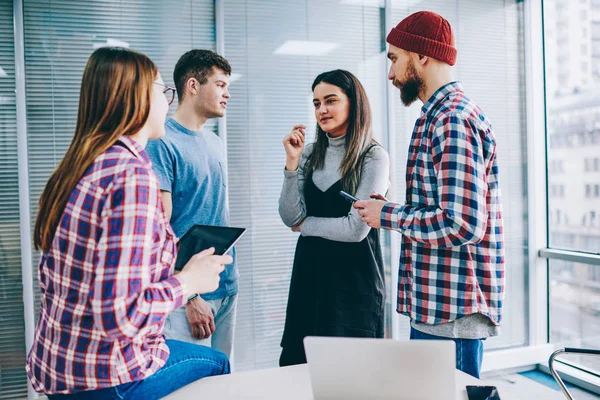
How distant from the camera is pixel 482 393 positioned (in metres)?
1.18

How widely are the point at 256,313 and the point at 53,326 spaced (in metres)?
2.02

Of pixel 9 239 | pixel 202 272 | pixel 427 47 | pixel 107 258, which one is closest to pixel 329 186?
pixel 427 47

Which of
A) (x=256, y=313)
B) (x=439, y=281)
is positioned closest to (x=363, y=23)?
(x=256, y=313)

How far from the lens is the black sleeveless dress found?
6.57ft

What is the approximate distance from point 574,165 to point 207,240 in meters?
2.78

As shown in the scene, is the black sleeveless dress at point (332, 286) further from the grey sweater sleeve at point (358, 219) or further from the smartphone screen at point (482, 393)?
the smartphone screen at point (482, 393)

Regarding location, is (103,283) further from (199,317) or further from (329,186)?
(329,186)

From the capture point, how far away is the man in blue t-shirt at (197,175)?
6.79 ft

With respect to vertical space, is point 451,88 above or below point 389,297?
above

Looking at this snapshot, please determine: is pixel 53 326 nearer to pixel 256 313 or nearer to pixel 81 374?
pixel 81 374

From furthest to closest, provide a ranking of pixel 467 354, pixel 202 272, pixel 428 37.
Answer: pixel 428 37
pixel 467 354
pixel 202 272

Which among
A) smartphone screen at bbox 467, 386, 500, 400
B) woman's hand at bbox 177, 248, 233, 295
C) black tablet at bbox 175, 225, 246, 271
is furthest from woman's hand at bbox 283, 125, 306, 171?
smartphone screen at bbox 467, 386, 500, 400

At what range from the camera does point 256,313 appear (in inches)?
121

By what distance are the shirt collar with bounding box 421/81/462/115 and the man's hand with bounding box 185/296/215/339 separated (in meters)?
1.17
